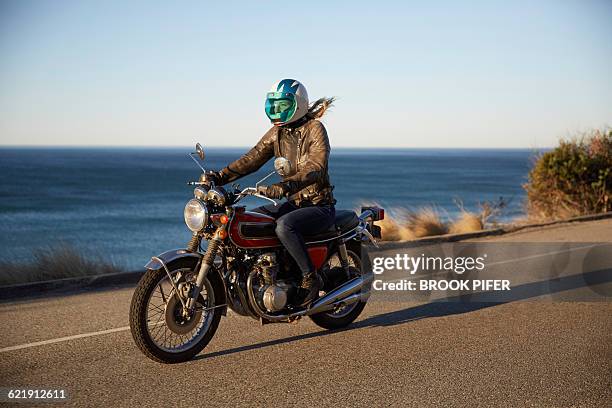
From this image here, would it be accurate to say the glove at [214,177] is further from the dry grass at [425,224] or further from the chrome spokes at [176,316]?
the dry grass at [425,224]

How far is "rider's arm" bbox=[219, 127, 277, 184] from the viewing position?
7000 millimetres

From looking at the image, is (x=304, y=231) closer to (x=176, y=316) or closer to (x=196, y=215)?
(x=196, y=215)

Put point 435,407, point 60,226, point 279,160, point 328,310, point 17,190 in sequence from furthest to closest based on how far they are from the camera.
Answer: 1. point 17,190
2. point 60,226
3. point 328,310
4. point 279,160
5. point 435,407

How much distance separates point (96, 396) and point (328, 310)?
2.56 metres

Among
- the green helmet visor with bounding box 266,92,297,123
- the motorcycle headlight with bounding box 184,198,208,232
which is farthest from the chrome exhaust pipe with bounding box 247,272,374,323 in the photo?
the green helmet visor with bounding box 266,92,297,123

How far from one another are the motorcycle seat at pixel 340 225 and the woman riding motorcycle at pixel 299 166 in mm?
83

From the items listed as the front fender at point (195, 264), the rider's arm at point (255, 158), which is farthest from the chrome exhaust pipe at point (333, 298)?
the rider's arm at point (255, 158)

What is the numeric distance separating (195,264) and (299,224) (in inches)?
38.5

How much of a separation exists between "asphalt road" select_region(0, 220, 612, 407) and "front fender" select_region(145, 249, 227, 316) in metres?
0.53

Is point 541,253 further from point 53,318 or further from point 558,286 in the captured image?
point 53,318

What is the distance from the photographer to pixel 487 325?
297 inches

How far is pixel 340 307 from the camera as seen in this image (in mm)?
7258

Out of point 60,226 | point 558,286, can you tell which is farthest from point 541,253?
point 60,226

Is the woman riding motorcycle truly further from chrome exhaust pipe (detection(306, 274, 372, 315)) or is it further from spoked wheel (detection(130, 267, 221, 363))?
spoked wheel (detection(130, 267, 221, 363))
